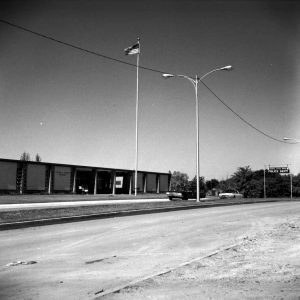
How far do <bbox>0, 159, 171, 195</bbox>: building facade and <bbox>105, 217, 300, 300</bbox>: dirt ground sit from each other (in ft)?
126

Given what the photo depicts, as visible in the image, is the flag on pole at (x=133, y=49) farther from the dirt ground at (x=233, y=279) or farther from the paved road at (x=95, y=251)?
the dirt ground at (x=233, y=279)

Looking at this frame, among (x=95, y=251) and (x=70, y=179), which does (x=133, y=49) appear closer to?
(x=70, y=179)

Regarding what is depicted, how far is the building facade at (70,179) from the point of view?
4341cm

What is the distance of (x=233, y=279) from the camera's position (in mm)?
5883

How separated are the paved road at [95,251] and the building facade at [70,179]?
102 feet

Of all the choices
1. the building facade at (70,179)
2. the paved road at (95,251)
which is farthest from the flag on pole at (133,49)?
the paved road at (95,251)

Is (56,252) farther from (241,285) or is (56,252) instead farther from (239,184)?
(239,184)

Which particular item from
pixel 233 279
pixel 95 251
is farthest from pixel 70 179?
pixel 233 279

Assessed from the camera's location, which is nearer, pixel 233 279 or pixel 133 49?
pixel 233 279

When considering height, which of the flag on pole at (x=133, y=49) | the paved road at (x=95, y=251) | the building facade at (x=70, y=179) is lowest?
the paved road at (x=95, y=251)

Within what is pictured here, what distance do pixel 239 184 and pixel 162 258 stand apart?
90960 millimetres

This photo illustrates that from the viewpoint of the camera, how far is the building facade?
43406 millimetres

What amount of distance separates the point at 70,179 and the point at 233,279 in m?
46.3

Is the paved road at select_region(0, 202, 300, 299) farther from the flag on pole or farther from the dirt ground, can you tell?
the flag on pole
